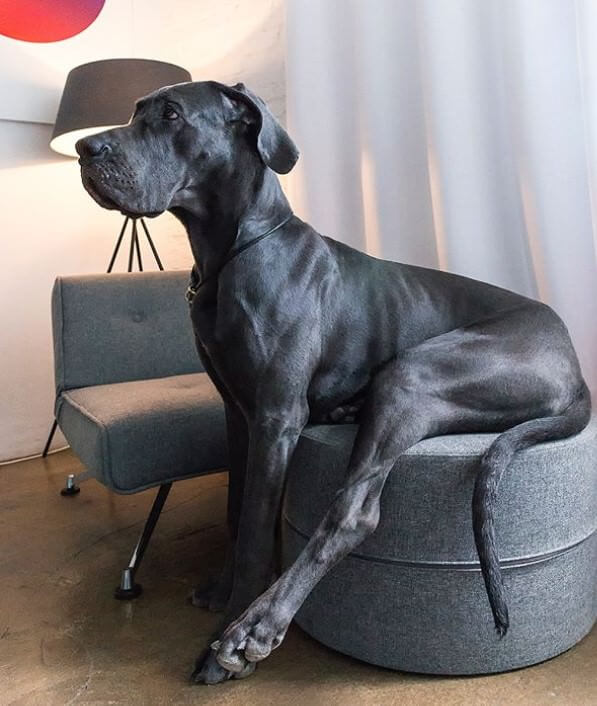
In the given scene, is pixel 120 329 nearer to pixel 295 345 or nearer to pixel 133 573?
pixel 133 573

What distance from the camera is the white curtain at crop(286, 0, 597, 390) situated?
5.65 ft

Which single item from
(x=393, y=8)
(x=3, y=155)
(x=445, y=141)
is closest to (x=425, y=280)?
(x=445, y=141)

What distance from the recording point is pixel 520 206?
1.86 metres

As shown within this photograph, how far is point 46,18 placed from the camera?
285 centimetres

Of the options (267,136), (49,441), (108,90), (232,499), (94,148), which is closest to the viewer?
(94,148)

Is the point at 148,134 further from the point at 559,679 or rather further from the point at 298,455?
the point at 559,679

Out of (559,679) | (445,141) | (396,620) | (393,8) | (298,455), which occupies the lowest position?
(559,679)

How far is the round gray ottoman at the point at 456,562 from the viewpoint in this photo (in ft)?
3.94

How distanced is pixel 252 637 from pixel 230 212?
2.52 ft

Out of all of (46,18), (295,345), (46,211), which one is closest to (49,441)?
(46,211)

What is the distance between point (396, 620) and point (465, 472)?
289 mm

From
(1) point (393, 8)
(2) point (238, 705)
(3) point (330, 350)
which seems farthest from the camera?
(1) point (393, 8)

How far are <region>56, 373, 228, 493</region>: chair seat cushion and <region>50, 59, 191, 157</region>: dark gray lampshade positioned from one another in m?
1.08

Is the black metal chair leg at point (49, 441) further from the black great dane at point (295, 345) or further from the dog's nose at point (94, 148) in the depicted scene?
the dog's nose at point (94, 148)
